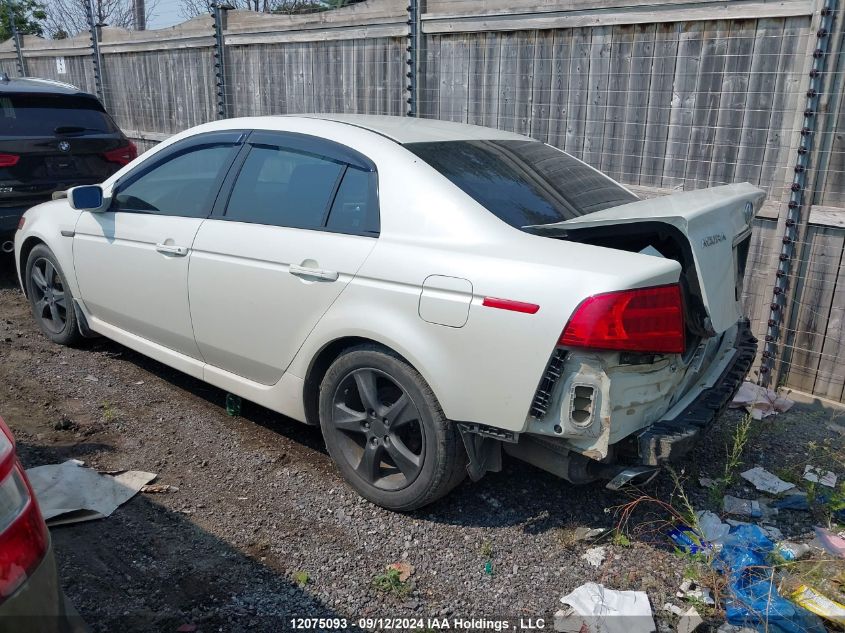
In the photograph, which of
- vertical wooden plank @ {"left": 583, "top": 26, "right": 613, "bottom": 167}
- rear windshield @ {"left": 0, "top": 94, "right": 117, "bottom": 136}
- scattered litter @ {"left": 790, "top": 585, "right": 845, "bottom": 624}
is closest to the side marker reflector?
scattered litter @ {"left": 790, "top": 585, "right": 845, "bottom": 624}

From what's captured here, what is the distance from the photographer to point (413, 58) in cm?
684

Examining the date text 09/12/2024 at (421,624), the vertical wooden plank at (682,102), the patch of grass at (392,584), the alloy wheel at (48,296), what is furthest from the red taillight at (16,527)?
the vertical wooden plank at (682,102)

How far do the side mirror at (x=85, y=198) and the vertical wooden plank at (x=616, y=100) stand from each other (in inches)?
149

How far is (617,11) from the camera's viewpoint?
5473mm

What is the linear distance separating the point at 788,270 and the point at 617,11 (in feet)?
7.58

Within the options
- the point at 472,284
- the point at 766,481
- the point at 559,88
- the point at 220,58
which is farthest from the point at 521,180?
the point at 220,58

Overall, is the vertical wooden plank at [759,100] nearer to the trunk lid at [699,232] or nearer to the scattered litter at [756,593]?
the trunk lid at [699,232]

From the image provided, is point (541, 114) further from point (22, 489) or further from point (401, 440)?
point (22, 489)

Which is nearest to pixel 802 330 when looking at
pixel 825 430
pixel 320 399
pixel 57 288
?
pixel 825 430

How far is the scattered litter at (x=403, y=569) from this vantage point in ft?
9.99

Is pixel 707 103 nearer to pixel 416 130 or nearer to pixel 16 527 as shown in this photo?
pixel 416 130

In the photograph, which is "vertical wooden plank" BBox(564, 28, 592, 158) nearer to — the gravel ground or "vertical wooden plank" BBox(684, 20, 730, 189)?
"vertical wooden plank" BBox(684, 20, 730, 189)

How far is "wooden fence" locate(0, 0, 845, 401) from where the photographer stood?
4.83 m

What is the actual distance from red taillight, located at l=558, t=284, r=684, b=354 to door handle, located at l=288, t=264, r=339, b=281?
3.87 ft
